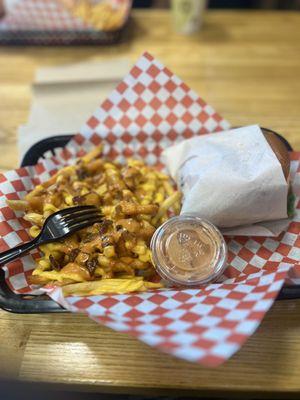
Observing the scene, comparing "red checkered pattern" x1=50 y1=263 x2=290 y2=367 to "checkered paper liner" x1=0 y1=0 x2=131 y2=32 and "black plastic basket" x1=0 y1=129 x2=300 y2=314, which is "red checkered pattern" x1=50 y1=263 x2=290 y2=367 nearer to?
"black plastic basket" x1=0 y1=129 x2=300 y2=314

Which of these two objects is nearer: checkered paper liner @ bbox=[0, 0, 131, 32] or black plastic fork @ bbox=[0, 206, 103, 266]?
black plastic fork @ bbox=[0, 206, 103, 266]

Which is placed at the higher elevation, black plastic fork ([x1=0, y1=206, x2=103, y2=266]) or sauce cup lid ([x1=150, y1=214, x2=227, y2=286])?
black plastic fork ([x1=0, y1=206, x2=103, y2=266])

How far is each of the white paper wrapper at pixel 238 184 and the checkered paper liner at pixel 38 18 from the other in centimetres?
145

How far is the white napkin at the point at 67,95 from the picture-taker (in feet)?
6.15

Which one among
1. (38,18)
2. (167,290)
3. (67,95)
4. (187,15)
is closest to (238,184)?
(167,290)

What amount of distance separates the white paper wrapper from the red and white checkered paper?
108 millimetres

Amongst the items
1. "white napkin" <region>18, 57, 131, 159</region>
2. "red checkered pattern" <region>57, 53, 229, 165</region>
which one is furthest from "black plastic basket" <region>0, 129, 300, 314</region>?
"white napkin" <region>18, 57, 131, 159</region>

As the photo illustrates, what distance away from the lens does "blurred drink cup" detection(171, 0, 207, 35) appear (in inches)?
91.7

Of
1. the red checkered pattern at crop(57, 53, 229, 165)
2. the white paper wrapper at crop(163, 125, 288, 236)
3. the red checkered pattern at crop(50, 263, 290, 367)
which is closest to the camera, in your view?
the red checkered pattern at crop(50, 263, 290, 367)

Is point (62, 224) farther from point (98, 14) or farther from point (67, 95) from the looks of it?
point (98, 14)

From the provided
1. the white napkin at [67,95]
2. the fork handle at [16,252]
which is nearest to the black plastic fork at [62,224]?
the fork handle at [16,252]

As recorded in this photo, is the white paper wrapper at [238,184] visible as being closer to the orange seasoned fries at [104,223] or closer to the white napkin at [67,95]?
the orange seasoned fries at [104,223]

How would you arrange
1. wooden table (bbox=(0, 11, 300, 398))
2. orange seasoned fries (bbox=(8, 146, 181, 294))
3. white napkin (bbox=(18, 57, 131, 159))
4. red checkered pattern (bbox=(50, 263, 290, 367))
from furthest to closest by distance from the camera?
1. white napkin (bbox=(18, 57, 131, 159))
2. orange seasoned fries (bbox=(8, 146, 181, 294))
3. wooden table (bbox=(0, 11, 300, 398))
4. red checkered pattern (bbox=(50, 263, 290, 367))

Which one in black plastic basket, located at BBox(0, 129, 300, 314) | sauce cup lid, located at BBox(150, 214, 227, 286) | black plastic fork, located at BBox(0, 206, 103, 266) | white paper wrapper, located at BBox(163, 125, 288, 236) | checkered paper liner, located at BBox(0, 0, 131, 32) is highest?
checkered paper liner, located at BBox(0, 0, 131, 32)
